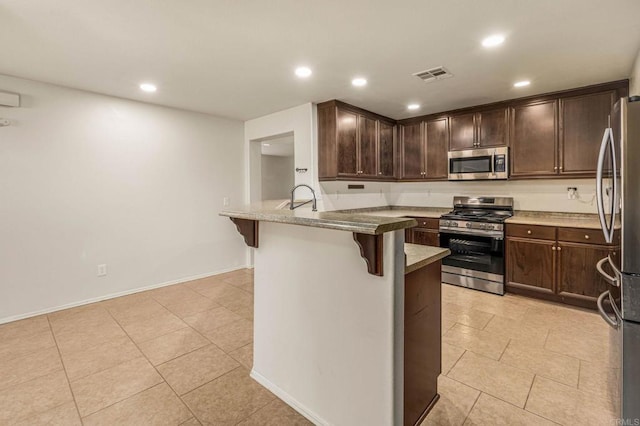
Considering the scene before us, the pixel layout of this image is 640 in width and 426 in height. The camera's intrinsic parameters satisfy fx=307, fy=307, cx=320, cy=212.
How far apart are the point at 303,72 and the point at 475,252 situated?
2.97 meters

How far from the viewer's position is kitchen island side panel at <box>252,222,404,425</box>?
139 cm

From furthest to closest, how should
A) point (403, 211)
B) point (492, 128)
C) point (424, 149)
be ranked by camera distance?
point (403, 211), point (424, 149), point (492, 128)

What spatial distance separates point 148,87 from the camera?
11.1 ft

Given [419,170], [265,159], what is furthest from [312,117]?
[265,159]

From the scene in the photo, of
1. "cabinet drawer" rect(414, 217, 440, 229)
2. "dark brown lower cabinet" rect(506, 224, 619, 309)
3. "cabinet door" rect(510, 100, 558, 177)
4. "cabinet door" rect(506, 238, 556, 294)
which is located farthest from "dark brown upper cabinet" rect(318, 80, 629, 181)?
"cabinet door" rect(506, 238, 556, 294)

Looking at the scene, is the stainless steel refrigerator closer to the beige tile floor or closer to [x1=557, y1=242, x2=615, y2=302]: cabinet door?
the beige tile floor

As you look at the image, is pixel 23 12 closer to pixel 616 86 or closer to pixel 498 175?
pixel 498 175

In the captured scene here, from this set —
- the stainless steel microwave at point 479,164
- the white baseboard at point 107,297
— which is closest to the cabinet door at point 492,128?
A: the stainless steel microwave at point 479,164

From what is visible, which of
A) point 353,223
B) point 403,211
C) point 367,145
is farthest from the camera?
point 403,211

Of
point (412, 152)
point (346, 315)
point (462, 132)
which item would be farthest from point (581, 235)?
point (346, 315)

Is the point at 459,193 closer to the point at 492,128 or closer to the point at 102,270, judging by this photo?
the point at 492,128

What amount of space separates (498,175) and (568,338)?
6.65 ft

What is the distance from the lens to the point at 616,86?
3184 mm

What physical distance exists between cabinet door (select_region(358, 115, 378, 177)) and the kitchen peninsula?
8.42ft
